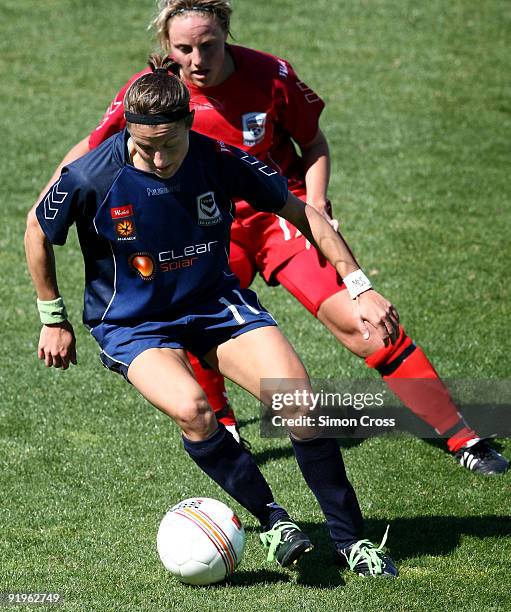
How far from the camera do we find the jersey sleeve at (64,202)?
473 cm

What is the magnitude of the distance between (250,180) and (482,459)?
224cm

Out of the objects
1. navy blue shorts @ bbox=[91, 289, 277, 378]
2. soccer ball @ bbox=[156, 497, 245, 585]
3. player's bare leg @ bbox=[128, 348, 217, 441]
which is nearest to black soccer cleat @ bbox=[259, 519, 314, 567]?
soccer ball @ bbox=[156, 497, 245, 585]

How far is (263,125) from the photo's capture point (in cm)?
612

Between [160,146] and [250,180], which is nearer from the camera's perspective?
[160,146]

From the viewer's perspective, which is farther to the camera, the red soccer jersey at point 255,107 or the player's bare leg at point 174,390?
the red soccer jersey at point 255,107

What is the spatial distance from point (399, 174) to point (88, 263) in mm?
6913

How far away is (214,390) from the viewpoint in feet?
20.9

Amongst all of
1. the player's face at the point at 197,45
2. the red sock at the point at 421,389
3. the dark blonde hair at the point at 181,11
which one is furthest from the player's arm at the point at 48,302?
the red sock at the point at 421,389

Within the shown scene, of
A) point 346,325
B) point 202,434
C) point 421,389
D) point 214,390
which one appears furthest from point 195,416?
point 421,389

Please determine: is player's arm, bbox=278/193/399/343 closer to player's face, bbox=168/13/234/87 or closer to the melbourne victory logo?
the melbourne victory logo

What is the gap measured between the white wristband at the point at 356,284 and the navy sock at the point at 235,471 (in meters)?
0.82

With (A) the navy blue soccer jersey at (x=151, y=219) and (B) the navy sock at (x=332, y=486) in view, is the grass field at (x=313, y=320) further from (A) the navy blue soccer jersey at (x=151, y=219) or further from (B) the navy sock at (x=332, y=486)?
(A) the navy blue soccer jersey at (x=151, y=219)

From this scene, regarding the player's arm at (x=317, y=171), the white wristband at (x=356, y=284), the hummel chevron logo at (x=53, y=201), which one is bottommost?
the player's arm at (x=317, y=171)

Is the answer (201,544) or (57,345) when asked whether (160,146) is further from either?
(201,544)
